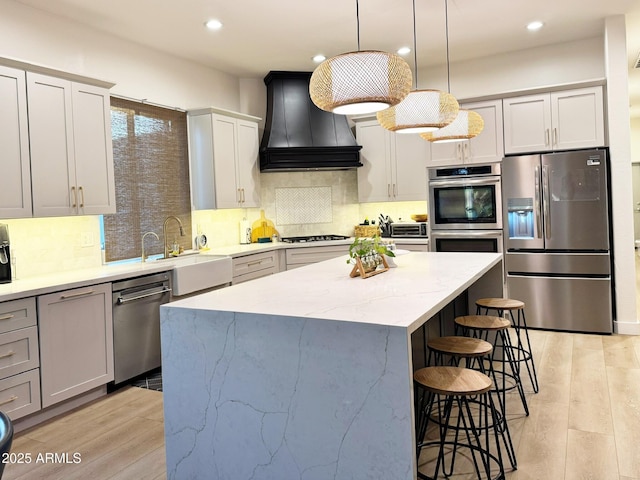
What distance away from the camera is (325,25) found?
13.9ft

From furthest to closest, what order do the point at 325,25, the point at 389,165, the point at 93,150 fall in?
the point at 389,165, the point at 325,25, the point at 93,150

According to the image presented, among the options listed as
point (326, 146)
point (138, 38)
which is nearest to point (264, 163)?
point (326, 146)

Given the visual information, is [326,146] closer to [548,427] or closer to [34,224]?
[34,224]

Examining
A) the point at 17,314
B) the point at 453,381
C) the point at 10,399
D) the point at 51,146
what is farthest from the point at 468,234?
the point at 10,399

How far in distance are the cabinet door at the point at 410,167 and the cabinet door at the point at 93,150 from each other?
124 inches

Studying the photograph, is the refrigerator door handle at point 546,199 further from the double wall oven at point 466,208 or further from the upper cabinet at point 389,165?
the upper cabinet at point 389,165

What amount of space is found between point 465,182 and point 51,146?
381 centimetres

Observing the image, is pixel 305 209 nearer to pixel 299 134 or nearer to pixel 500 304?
pixel 299 134

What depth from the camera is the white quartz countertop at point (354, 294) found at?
1871 millimetres

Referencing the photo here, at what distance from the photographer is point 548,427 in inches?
107

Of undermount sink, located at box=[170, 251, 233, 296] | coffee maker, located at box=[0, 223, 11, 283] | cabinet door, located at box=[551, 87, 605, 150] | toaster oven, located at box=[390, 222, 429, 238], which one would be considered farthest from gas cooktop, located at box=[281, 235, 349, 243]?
coffee maker, located at box=[0, 223, 11, 283]

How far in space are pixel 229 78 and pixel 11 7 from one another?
2471mm

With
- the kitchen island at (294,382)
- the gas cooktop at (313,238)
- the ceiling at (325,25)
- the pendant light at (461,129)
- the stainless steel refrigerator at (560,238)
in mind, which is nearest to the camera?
the kitchen island at (294,382)

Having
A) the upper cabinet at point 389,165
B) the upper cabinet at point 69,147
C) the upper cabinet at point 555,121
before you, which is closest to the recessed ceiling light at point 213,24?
the upper cabinet at point 69,147
